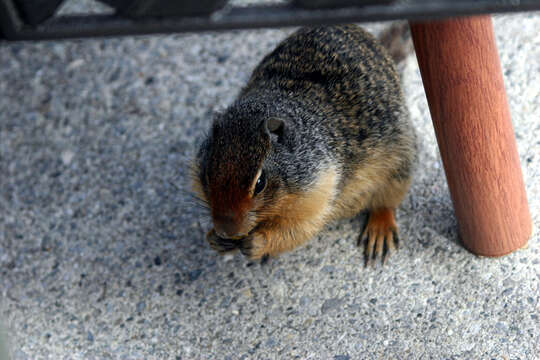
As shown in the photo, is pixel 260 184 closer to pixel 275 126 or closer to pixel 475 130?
pixel 275 126

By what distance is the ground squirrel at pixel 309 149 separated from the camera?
1676mm

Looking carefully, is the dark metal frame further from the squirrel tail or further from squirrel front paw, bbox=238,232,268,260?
the squirrel tail

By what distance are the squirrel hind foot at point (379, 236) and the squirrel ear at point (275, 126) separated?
65cm

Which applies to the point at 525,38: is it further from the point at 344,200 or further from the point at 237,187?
the point at 237,187

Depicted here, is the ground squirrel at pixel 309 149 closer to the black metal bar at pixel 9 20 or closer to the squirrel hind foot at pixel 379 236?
the squirrel hind foot at pixel 379 236

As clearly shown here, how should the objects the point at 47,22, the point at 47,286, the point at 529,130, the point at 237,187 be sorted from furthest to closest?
the point at 529,130 → the point at 47,286 → the point at 237,187 → the point at 47,22

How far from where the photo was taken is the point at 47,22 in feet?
3.82

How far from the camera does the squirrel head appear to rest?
162cm

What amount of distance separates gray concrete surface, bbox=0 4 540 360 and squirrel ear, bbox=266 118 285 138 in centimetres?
62

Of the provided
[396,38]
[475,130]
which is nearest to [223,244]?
[475,130]

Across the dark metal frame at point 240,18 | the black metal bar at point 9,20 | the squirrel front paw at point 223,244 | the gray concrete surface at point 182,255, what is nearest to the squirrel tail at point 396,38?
the gray concrete surface at point 182,255

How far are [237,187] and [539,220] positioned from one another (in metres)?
1.18

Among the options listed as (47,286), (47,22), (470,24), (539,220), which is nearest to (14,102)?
(47,286)

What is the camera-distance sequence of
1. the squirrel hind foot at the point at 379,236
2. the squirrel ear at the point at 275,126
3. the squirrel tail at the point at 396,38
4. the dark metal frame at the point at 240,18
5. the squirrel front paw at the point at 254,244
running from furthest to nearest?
the squirrel tail at the point at 396,38
the squirrel hind foot at the point at 379,236
the squirrel front paw at the point at 254,244
the squirrel ear at the point at 275,126
the dark metal frame at the point at 240,18
